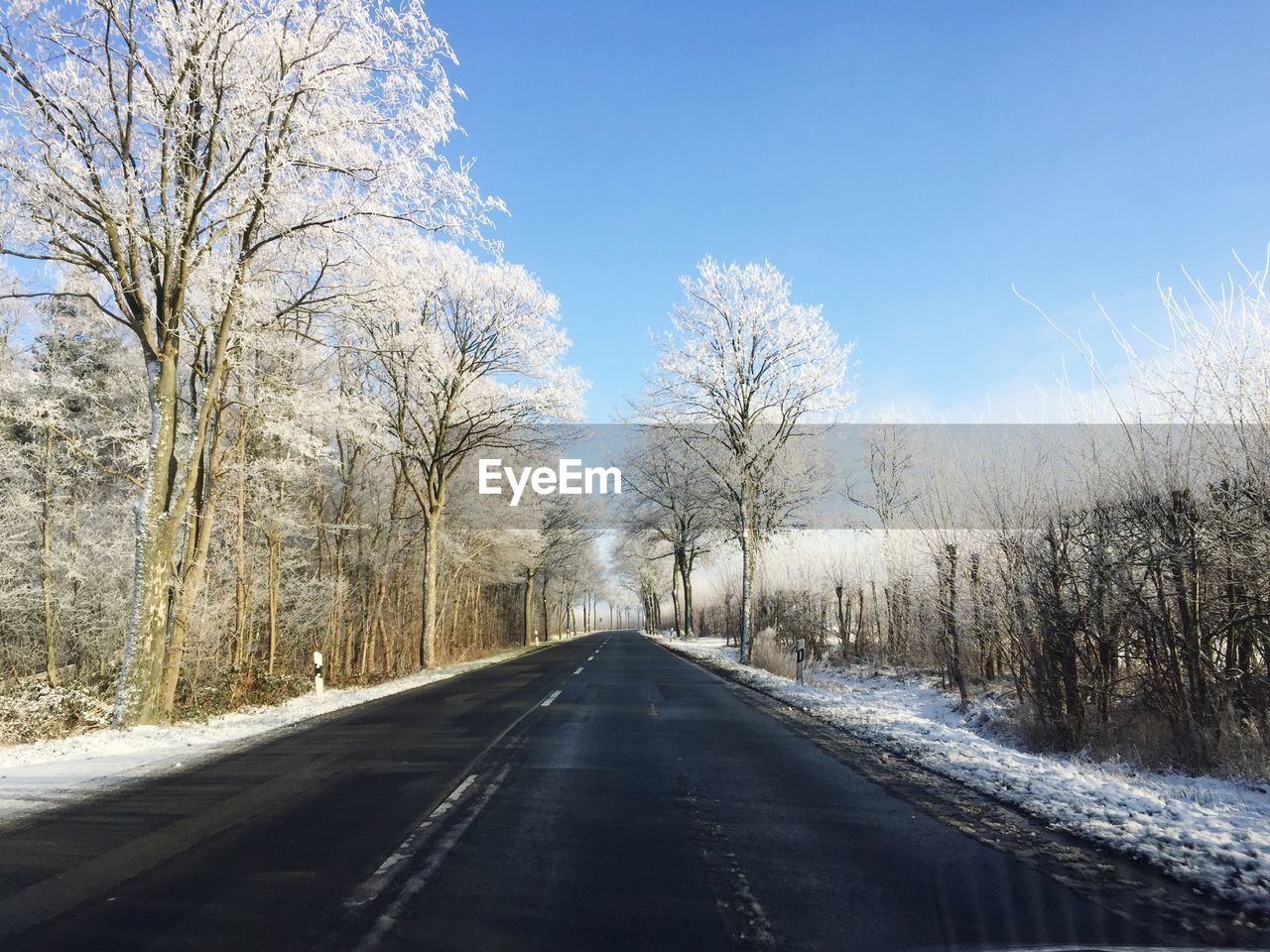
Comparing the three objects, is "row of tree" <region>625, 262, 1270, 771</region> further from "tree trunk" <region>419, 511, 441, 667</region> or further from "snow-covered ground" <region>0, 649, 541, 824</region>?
"tree trunk" <region>419, 511, 441, 667</region>

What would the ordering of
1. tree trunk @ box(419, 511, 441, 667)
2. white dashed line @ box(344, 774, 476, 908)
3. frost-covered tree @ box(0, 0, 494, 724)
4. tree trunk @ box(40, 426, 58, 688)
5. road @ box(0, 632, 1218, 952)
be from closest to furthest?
1. road @ box(0, 632, 1218, 952)
2. white dashed line @ box(344, 774, 476, 908)
3. frost-covered tree @ box(0, 0, 494, 724)
4. tree trunk @ box(40, 426, 58, 688)
5. tree trunk @ box(419, 511, 441, 667)

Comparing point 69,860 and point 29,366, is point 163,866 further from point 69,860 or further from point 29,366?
point 29,366

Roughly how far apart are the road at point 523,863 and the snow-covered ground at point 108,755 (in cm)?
59

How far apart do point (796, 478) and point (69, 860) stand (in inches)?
1087

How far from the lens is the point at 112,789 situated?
7.04 meters

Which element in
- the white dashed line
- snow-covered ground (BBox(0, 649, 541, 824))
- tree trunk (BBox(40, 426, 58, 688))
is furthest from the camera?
tree trunk (BBox(40, 426, 58, 688))

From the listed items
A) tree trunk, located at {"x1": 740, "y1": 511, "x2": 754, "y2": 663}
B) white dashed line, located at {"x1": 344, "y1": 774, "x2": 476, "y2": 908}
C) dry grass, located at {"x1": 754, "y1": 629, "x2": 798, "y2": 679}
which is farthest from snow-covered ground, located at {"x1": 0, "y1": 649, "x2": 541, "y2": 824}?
tree trunk, located at {"x1": 740, "y1": 511, "x2": 754, "y2": 663}

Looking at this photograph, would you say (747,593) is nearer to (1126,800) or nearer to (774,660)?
(774,660)

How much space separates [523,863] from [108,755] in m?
7.22

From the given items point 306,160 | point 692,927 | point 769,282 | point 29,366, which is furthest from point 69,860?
point 769,282

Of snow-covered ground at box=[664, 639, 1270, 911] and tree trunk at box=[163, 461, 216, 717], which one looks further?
tree trunk at box=[163, 461, 216, 717]

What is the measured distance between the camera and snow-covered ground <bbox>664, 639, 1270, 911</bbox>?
181 inches

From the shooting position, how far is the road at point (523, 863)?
366cm

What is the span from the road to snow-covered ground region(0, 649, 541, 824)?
0.59 metres
